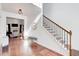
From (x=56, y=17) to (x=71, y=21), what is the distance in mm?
577

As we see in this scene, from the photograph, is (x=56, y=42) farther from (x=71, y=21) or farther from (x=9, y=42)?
(x=9, y=42)

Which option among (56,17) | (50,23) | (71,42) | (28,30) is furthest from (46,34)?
(28,30)

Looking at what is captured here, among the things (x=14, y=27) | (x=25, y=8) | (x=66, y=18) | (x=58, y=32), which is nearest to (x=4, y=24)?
(x=14, y=27)

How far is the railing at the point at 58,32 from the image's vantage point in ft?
10.8

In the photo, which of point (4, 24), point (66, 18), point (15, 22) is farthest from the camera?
point (66, 18)

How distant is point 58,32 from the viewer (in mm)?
3701

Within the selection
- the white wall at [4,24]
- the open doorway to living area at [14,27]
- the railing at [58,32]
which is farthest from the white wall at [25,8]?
the railing at [58,32]

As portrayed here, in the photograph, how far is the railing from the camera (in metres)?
3.30

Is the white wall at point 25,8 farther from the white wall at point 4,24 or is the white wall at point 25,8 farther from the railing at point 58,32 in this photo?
the railing at point 58,32

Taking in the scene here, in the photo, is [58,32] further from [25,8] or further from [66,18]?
[25,8]

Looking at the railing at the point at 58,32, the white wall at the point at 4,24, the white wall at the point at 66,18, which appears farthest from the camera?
the white wall at the point at 66,18

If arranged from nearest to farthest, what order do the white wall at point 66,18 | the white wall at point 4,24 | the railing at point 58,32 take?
1. the white wall at point 4,24
2. the railing at point 58,32
3. the white wall at point 66,18

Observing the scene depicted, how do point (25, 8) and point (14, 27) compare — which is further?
point (25, 8)

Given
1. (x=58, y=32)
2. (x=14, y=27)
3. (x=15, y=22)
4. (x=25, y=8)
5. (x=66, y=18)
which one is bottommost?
(x=58, y=32)
